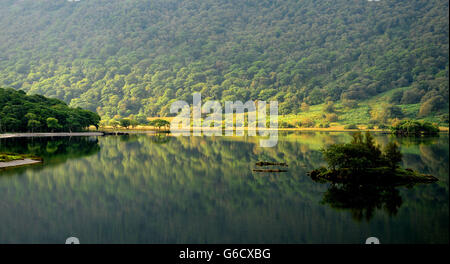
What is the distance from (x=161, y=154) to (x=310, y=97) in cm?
14475

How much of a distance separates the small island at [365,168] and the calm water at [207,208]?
5.00ft

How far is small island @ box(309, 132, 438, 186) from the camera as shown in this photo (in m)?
25.7

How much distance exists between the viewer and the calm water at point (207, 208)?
1528cm

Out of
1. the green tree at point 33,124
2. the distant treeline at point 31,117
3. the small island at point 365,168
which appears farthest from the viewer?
the distant treeline at point 31,117

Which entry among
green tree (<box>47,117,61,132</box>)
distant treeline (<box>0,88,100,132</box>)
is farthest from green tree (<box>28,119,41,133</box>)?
green tree (<box>47,117,61,132</box>)

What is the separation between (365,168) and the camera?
85.5 feet

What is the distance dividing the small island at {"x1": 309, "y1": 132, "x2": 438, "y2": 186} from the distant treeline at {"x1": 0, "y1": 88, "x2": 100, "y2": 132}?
67.0 m

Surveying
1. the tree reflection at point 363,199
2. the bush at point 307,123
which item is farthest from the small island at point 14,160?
the bush at point 307,123

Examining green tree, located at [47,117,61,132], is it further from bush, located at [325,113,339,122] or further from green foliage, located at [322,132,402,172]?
bush, located at [325,113,339,122]

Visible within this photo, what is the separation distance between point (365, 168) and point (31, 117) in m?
71.0

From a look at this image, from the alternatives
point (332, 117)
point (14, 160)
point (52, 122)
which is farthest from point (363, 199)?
point (332, 117)

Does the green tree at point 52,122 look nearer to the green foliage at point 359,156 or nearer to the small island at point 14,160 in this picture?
the small island at point 14,160

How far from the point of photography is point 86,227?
1619cm

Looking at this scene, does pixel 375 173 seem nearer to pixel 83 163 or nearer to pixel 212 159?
pixel 212 159
